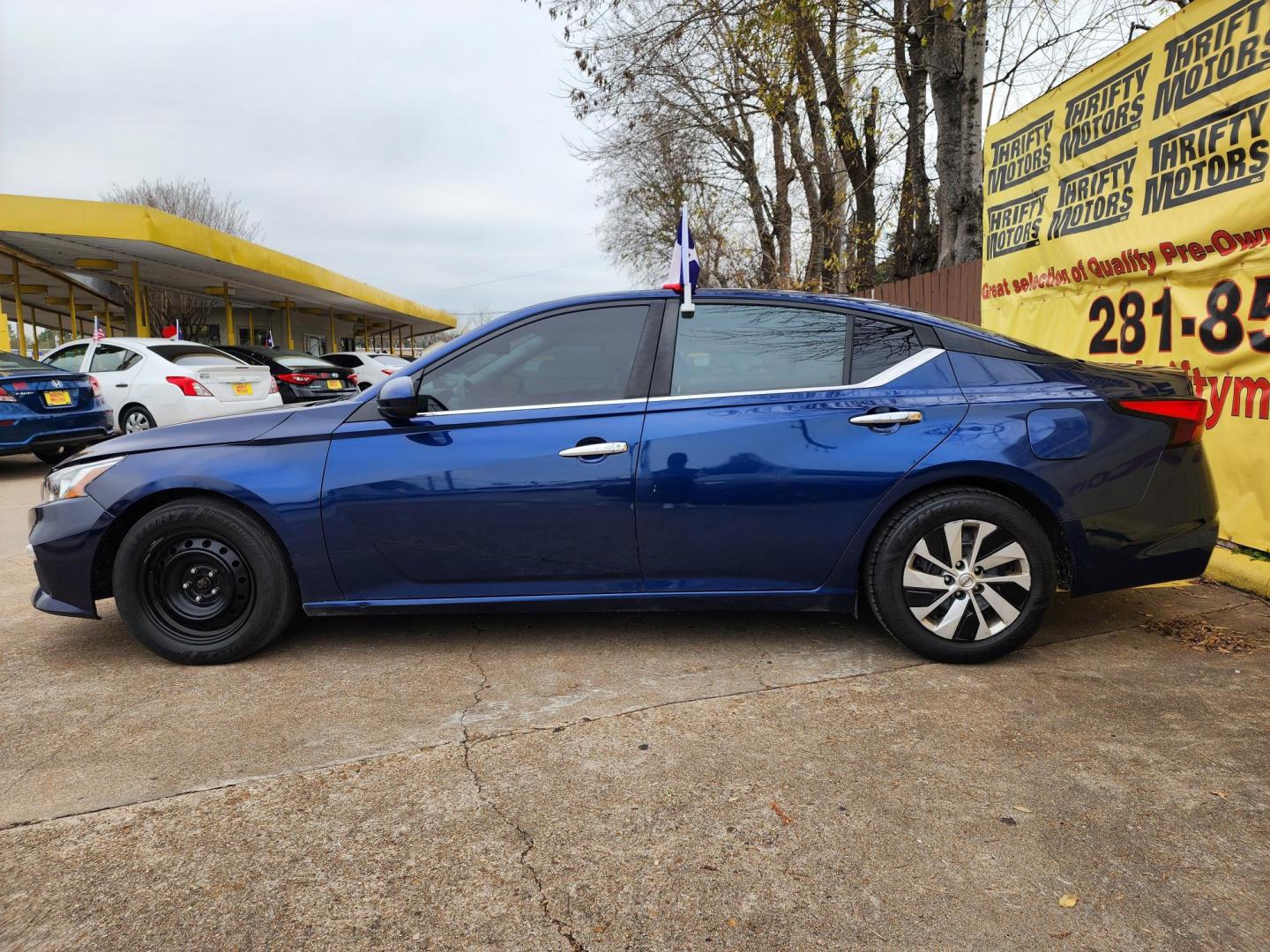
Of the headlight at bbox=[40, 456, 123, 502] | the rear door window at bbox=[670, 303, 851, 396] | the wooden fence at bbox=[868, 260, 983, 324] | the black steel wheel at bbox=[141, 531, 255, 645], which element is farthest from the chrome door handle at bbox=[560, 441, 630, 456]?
the wooden fence at bbox=[868, 260, 983, 324]

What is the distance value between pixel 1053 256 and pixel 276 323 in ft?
117

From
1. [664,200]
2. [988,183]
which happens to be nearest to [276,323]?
[664,200]

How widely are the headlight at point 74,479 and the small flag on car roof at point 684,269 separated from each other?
2462mm

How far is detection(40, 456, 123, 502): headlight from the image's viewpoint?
3.45m

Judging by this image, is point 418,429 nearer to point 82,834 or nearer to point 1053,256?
point 82,834

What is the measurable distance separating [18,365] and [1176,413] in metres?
11.1

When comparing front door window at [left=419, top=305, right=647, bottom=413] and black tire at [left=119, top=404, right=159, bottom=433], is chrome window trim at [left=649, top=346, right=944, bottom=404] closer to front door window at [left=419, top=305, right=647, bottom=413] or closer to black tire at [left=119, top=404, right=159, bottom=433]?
front door window at [left=419, top=305, right=647, bottom=413]

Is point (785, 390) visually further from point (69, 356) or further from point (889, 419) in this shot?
point (69, 356)

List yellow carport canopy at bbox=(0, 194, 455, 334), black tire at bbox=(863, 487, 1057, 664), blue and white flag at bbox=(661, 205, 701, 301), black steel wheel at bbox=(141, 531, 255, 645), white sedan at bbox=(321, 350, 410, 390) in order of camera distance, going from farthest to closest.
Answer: white sedan at bbox=(321, 350, 410, 390) < yellow carport canopy at bbox=(0, 194, 455, 334) < blue and white flag at bbox=(661, 205, 701, 301) < black steel wheel at bbox=(141, 531, 255, 645) < black tire at bbox=(863, 487, 1057, 664)

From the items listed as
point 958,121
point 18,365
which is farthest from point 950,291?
point 18,365

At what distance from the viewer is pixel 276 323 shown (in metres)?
35.8

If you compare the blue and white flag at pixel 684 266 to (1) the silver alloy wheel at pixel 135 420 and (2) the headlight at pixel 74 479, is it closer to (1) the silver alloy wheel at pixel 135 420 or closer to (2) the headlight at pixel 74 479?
(2) the headlight at pixel 74 479

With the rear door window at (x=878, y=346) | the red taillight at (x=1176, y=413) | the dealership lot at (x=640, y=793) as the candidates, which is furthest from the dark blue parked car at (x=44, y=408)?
the red taillight at (x=1176, y=413)

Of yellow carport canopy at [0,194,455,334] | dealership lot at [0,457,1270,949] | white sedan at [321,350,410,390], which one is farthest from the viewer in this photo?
white sedan at [321,350,410,390]
